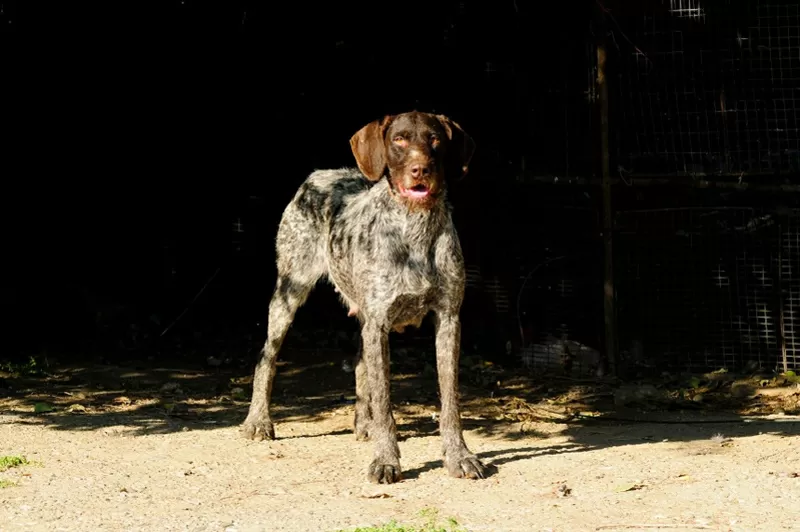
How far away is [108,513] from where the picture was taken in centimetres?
621

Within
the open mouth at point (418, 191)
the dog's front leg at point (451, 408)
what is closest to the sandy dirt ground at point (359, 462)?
the dog's front leg at point (451, 408)

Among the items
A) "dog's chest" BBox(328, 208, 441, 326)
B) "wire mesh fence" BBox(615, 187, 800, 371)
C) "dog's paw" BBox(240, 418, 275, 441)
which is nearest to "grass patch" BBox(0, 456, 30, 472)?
"dog's paw" BBox(240, 418, 275, 441)

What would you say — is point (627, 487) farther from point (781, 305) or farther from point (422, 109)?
point (422, 109)

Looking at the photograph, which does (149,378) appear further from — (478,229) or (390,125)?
(390,125)

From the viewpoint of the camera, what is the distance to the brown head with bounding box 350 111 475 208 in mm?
6996

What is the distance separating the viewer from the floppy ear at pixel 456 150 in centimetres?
731

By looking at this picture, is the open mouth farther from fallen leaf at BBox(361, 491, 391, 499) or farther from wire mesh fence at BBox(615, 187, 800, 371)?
wire mesh fence at BBox(615, 187, 800, 371)

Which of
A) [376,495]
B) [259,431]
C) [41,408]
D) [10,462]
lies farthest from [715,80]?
[10,462]

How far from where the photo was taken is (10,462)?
725 cm

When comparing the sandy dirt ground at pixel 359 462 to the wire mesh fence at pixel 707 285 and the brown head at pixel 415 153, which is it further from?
the brown head at pixel 415 153

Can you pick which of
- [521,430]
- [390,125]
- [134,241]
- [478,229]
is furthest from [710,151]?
[134,241]

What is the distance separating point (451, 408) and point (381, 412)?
40 cm

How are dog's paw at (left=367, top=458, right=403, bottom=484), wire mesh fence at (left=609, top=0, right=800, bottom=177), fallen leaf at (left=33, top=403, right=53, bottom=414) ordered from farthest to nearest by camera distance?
wire mesh fence at (left=609, top=0, right=800, bottom=177) → fallen leaf at (left=33, top=403, right=53, bottom=414) → dog's paw at (left=367, top=458, right=403, bottom=484)

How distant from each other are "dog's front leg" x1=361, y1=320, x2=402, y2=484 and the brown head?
815 millimetres
